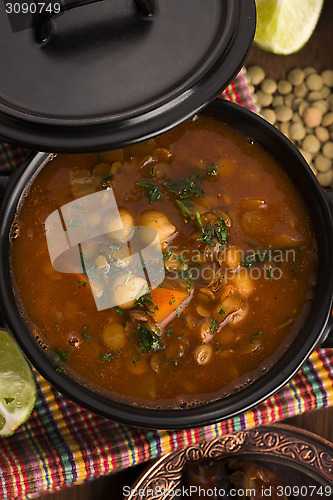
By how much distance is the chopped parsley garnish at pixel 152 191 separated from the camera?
97.2 inches

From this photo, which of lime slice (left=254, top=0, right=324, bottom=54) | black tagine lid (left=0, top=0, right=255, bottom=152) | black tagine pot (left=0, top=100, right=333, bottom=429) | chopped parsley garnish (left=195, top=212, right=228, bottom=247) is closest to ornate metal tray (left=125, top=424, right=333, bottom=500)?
black tagine pot (left=0, top=100, right=333, bottom=429)

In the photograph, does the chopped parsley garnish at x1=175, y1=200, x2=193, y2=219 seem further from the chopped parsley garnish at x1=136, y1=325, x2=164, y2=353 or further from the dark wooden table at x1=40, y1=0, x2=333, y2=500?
the dark wooden table at x1=40, y1=0, x2=333, y2=500

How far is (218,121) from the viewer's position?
263 centimetres

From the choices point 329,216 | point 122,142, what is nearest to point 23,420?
point 122,142

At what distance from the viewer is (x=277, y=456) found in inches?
122

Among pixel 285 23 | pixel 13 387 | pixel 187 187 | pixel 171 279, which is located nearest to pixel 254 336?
pixel 171 279

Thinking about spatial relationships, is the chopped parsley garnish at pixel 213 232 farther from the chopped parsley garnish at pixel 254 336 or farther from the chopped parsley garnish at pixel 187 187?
the chopped parsley garnish at pixel 254 336

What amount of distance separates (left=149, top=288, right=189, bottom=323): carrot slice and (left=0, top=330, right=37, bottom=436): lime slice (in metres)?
0.71

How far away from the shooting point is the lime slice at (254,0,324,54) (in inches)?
125

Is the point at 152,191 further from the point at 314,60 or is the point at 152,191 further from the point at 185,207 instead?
the point at 314,60

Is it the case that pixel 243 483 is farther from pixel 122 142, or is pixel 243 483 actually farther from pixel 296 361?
pixel 122 142

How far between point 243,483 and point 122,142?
203cm

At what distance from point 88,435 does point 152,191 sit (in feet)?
4.27

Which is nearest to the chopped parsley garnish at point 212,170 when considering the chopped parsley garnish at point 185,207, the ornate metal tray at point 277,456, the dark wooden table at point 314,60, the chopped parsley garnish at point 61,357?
the chopped parsley garnish at point 185,207
